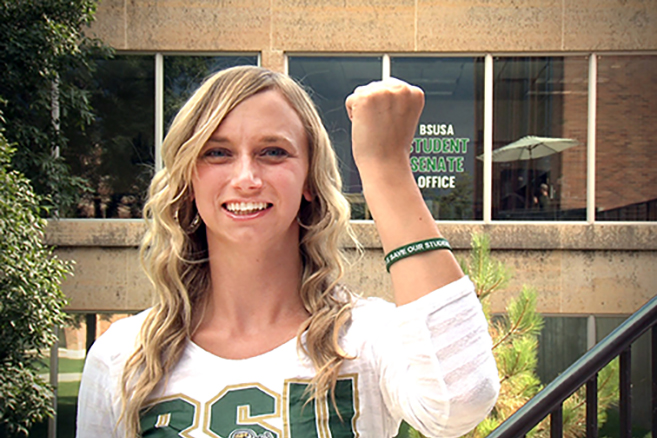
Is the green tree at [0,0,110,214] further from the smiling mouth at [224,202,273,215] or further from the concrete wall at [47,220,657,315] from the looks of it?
the smiling mouth at [224,202,273,215]

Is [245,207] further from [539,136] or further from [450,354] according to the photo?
[539,136]

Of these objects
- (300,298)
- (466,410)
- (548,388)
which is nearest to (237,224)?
(300,298)

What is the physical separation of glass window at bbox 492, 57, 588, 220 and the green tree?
493 centimetres

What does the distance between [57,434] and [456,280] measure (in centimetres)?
795

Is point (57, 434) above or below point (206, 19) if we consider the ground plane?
below

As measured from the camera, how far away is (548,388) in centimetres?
216

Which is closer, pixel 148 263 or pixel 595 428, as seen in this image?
pixel 148 263

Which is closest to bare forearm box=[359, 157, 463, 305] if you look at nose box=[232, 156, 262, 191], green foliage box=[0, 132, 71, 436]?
nose box=[232, 156, 262, 191]

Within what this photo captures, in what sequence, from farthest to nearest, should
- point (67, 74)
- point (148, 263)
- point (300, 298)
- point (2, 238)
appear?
point (67, 74)
point (2, 238)
point (148, 263)
point (300, 298)

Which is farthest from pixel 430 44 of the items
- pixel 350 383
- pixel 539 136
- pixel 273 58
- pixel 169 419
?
pixel 169 419

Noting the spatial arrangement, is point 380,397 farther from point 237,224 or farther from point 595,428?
point 595,428

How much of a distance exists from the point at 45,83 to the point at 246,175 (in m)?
6.30

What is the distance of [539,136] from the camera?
774 cm

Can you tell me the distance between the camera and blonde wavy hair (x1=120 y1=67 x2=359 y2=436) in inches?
47.0
